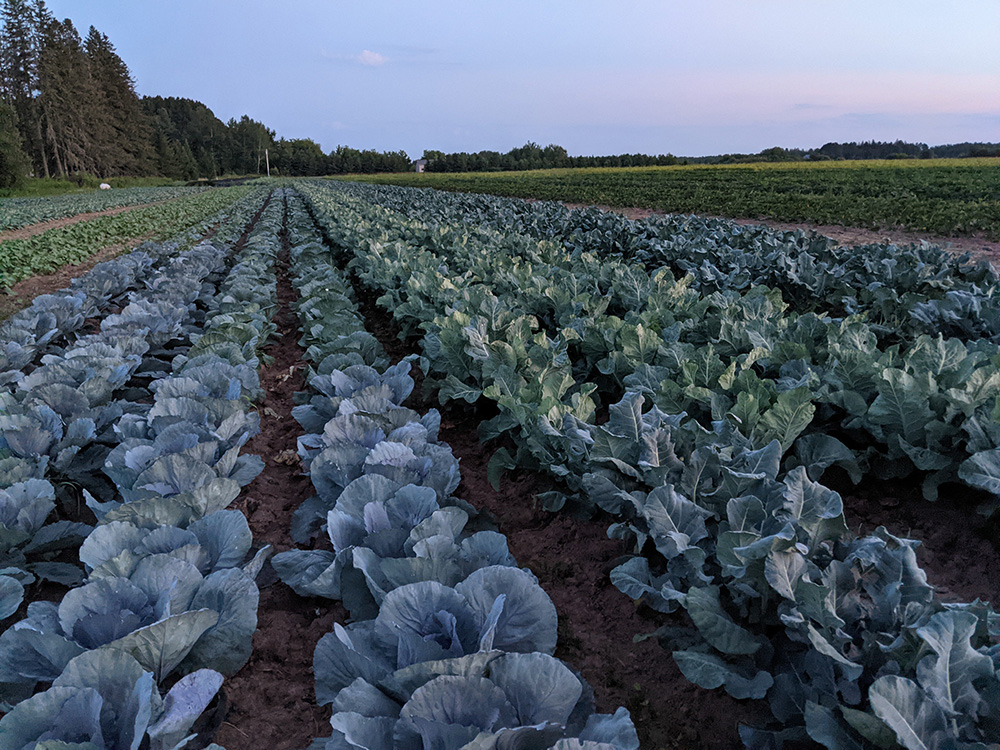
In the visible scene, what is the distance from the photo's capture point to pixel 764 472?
6.69ft

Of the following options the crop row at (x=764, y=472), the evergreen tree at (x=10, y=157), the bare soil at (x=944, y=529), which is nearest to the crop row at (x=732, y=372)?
the crop row at (x=764, y=472)

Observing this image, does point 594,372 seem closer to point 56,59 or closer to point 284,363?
point 284,363

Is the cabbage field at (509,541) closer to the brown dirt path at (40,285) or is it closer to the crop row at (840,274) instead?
the crop row at (840,274)

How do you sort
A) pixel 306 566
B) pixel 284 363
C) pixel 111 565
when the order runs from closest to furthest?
1. pixel 111 565
2. pixel 306 566
3. pixel 284 363

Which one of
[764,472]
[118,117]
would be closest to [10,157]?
[118,117]

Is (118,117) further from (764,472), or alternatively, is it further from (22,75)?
(764,472)

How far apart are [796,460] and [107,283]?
6.81 meters

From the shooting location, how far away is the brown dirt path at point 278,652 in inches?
72.2

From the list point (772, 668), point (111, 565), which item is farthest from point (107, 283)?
point (772, 668)

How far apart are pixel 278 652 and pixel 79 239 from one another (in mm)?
15602

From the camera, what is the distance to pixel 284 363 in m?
5.44

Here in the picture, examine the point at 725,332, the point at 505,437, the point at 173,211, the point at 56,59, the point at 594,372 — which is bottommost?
the point at 505,437

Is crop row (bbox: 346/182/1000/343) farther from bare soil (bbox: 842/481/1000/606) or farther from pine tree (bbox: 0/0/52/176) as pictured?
pine tree (bbox: 0/0/52/176)

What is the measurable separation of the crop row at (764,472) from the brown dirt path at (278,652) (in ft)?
3.52
